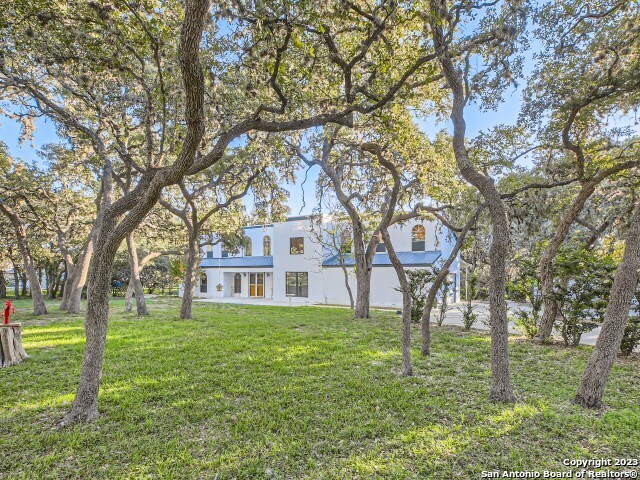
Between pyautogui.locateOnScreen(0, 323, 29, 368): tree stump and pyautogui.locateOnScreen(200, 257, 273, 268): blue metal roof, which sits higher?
A: pyautogui.locateOnScreen(200, 257, 273, 268): blue metal roof

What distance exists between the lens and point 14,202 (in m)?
11.7

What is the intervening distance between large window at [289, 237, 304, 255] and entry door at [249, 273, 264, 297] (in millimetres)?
4283

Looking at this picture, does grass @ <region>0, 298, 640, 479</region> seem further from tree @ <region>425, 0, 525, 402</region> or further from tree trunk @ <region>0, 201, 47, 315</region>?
tree trunk @ <region>0, 201, 47, 315</region>

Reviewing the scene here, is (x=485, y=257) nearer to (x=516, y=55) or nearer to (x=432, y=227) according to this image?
(x=516, y=55)

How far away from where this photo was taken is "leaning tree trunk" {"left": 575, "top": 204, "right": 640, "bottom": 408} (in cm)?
371

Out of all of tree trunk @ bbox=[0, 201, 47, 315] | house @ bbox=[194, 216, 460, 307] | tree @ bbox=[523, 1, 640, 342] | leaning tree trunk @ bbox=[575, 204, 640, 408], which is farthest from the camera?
house @ bbox=[194, 216, 460, 307]

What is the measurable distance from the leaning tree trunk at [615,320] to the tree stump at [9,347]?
876 cm

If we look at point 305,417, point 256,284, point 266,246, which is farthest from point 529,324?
point 256,284

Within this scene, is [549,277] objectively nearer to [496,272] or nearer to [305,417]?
[496,272]

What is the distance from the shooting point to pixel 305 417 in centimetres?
361

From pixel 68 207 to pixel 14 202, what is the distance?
188 centimetres

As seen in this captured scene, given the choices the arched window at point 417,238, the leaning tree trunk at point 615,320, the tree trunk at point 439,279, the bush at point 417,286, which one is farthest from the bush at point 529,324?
the arched window at point 417,238

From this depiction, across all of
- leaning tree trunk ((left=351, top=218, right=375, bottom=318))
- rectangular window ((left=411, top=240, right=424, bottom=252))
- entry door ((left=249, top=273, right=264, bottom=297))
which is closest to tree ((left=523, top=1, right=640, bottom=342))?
leaning tree trunk ((left=351, top=218, right=375, bottom=318))

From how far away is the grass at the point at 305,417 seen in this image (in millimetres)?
2783
